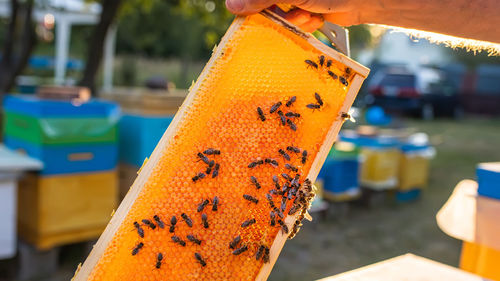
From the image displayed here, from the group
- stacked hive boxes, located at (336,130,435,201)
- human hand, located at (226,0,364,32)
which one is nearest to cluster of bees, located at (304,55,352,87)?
human hand, located at (226,0,364,32)

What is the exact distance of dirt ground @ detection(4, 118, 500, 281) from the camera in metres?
4.05

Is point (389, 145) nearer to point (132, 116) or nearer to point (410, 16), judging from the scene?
point (132, 116)

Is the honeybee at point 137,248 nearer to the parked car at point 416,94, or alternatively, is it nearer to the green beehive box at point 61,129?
the green beehive box at point 61,129

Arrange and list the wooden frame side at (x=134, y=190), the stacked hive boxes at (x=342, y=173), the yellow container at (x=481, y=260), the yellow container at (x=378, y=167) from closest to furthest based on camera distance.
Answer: the wooden frame side at (x=134, y=190)
the yellow container at (x=481, y=260)
the stacked hive boxes at (x=342, y=173)
the yellow container at (x=378, y=167)

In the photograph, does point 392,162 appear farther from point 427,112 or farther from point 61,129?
point 427,112

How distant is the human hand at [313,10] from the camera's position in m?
1.18

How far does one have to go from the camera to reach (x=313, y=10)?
1.25 m

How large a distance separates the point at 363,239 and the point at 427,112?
12.3m

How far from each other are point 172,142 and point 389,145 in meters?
5.09

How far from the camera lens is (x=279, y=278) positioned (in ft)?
12.3

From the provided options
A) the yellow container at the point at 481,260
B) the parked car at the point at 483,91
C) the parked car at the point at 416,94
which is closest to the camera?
the yellow container at the point at 481,260

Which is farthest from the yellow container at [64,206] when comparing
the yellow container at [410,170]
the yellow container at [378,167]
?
the yellow container at [410,170]

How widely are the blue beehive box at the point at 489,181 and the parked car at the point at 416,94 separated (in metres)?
12.8

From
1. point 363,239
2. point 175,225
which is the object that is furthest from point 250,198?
point 363,239
